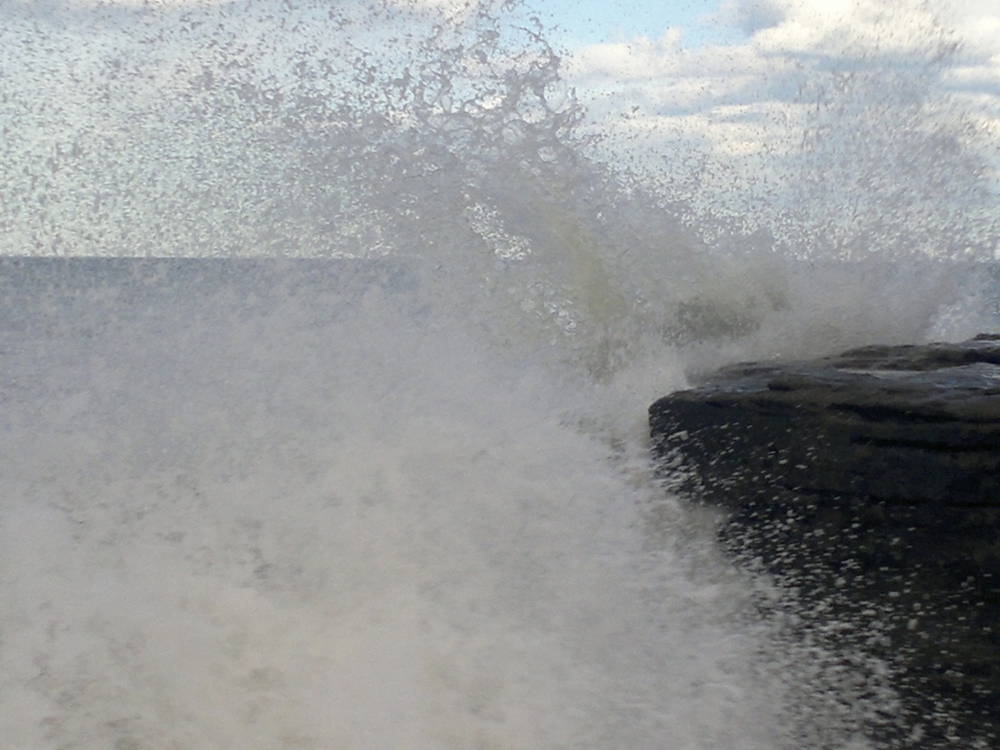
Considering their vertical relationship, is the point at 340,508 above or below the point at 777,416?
below

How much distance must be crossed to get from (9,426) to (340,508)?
223cm

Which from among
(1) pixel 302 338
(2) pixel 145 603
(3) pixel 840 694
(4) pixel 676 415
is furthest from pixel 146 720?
(1) pixel 302 338

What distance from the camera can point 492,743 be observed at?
1.74 m

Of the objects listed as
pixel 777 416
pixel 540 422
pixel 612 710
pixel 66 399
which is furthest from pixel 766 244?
pixel 66 399

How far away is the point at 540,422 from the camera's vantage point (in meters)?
3.23

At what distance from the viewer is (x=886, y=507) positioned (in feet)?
6.80

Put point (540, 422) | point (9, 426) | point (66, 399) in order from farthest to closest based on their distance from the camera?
point (66, 399) < point (9, 426) < point (540, 422)

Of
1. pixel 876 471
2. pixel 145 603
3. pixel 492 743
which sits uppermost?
pixel 876 471

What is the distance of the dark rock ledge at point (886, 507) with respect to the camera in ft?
6.02

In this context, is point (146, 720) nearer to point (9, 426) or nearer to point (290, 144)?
point (9, 426)

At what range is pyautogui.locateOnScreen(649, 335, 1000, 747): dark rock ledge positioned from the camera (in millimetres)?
1834

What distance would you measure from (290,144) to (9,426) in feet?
6.68

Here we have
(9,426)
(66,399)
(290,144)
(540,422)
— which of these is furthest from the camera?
(290,144)

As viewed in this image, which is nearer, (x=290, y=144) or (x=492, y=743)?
(x=492, y=743)
